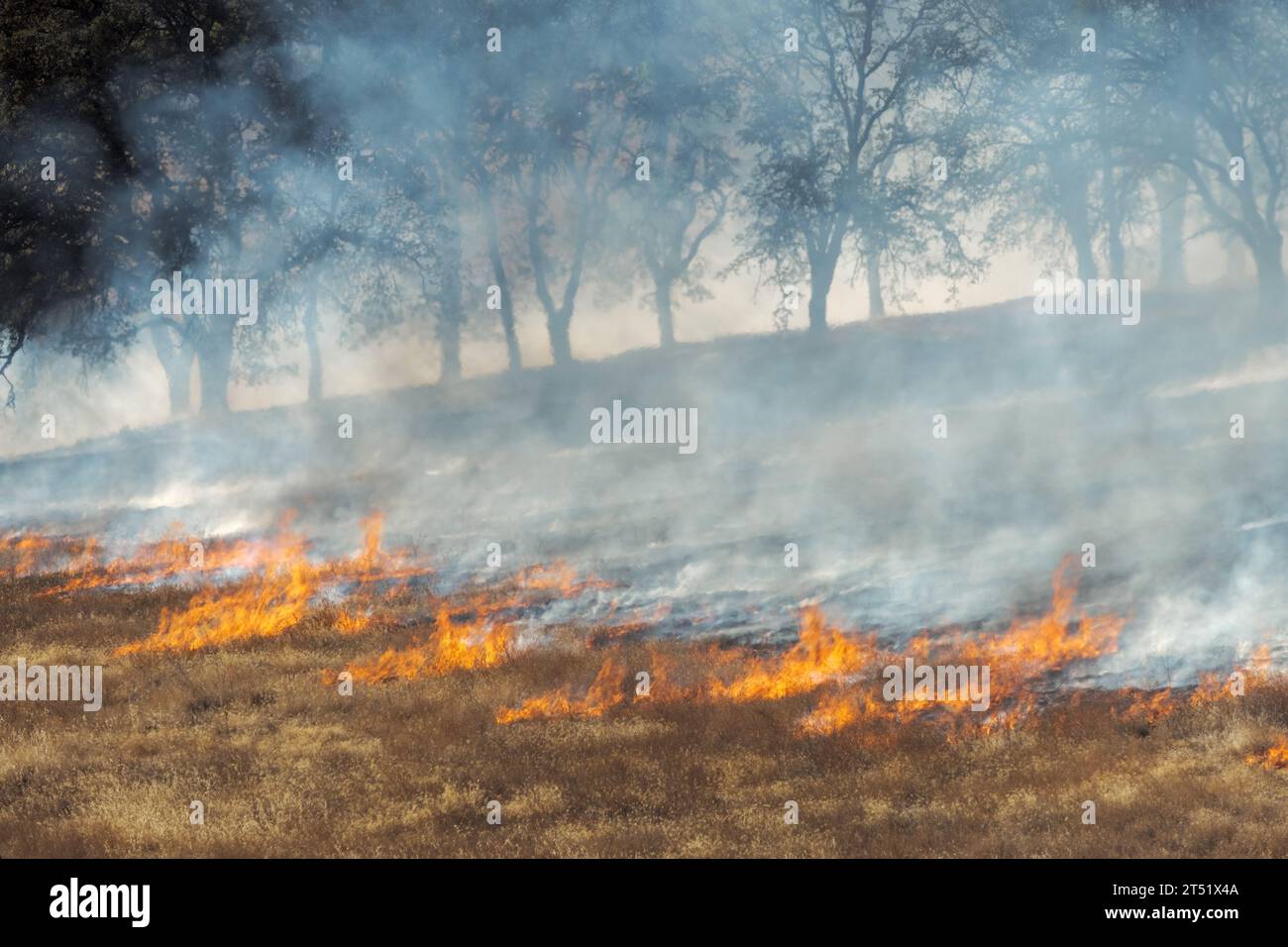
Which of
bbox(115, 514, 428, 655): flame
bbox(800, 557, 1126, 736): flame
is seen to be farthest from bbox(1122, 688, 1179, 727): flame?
bbox(115, 514, 428, 655): flame

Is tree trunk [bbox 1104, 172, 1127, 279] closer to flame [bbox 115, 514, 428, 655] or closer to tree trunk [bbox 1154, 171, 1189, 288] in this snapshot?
tree trunk [bbox 1154, 171, 1189, 288]

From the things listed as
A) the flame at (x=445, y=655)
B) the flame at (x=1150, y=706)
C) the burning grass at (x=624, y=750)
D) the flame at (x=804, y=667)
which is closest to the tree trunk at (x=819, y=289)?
the burning grass at (x=624, y=750)

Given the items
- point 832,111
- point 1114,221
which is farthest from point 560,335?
point 1114,221

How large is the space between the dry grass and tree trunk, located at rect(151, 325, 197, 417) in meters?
34.4

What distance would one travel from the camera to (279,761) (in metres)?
12.6

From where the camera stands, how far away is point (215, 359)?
39000 mm

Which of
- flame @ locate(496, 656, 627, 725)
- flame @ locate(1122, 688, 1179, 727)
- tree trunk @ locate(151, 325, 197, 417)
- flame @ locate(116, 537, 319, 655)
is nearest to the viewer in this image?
flame @ locate(1122, 688, 1179, 727)

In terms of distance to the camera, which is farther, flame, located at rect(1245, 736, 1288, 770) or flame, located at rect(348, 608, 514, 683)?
flame, located at rect(348, 608, 514, 683)

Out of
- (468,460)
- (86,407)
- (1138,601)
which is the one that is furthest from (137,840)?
(86,407)

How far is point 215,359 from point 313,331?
4.77m

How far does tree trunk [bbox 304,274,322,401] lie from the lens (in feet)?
122

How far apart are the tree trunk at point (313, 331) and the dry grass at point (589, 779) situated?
23.4 metres

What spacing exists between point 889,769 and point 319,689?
7128 mm

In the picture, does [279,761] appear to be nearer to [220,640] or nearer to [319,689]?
[319,689]
